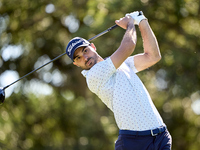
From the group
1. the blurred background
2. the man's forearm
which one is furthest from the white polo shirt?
the blurred background

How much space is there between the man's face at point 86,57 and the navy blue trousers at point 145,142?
471mm

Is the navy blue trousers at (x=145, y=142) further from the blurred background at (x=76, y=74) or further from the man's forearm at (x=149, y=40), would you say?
the blurred background at (x=76, y=74)

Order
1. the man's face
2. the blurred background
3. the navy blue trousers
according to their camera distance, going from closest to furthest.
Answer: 1. the navy blue trousers
2. the man's face
3. the blurred background

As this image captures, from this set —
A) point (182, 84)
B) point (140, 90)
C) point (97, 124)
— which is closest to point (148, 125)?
point (140, 90)

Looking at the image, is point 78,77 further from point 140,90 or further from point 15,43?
point 140,90

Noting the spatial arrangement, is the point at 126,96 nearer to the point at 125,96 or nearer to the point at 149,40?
the point at 125,96

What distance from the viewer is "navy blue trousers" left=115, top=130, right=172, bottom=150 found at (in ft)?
6.36

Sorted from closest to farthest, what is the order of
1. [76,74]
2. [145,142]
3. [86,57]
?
[145,142] → [86,57] → [76,74]

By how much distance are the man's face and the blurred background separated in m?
3.13

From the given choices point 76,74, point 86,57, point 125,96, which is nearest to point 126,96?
point 125,96

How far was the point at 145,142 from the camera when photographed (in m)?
1.94

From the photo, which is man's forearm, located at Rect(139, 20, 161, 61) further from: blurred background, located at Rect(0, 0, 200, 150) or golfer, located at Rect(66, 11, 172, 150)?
blurred background, located at Rect(0, 0, 200, 150)

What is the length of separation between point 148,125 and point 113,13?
3839 millimetres

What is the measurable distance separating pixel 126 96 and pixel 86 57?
0.37 m
